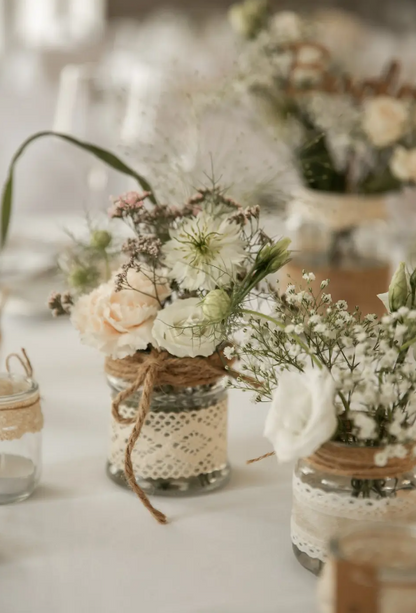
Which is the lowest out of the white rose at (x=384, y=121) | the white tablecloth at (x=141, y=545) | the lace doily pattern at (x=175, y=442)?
the white tablecloth at (x=141, y=545)

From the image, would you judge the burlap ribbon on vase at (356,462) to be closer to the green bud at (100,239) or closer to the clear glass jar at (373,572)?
the clear glass jar at (373,572)

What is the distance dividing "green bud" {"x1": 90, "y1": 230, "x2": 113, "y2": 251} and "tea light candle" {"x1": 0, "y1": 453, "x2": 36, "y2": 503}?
24 cm

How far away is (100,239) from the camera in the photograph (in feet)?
3.07

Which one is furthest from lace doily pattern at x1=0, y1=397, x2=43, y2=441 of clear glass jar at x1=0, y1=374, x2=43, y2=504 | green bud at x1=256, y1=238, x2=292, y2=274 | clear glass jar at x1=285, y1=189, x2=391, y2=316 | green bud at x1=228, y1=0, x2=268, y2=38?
green bud at x1=228, y1=0, x2=268, y2=38

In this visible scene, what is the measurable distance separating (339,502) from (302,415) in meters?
0.10

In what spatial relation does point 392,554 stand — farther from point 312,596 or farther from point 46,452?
point 46,452

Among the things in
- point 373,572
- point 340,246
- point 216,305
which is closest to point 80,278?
point 216,305

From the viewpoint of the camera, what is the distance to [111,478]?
35.3 inches

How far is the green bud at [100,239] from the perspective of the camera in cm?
94

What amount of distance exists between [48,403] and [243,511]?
0.39 metres

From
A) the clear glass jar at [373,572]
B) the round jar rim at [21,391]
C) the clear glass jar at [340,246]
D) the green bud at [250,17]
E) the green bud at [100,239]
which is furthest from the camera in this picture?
the green bud at [250,17]

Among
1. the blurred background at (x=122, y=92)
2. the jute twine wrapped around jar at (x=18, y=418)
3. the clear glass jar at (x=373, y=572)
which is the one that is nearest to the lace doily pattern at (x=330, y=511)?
the clear glass jar at (x=373, y=572)

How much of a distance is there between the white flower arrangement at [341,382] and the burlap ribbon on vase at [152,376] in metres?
0.08

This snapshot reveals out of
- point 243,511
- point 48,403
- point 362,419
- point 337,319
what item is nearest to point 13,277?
point 48,403
